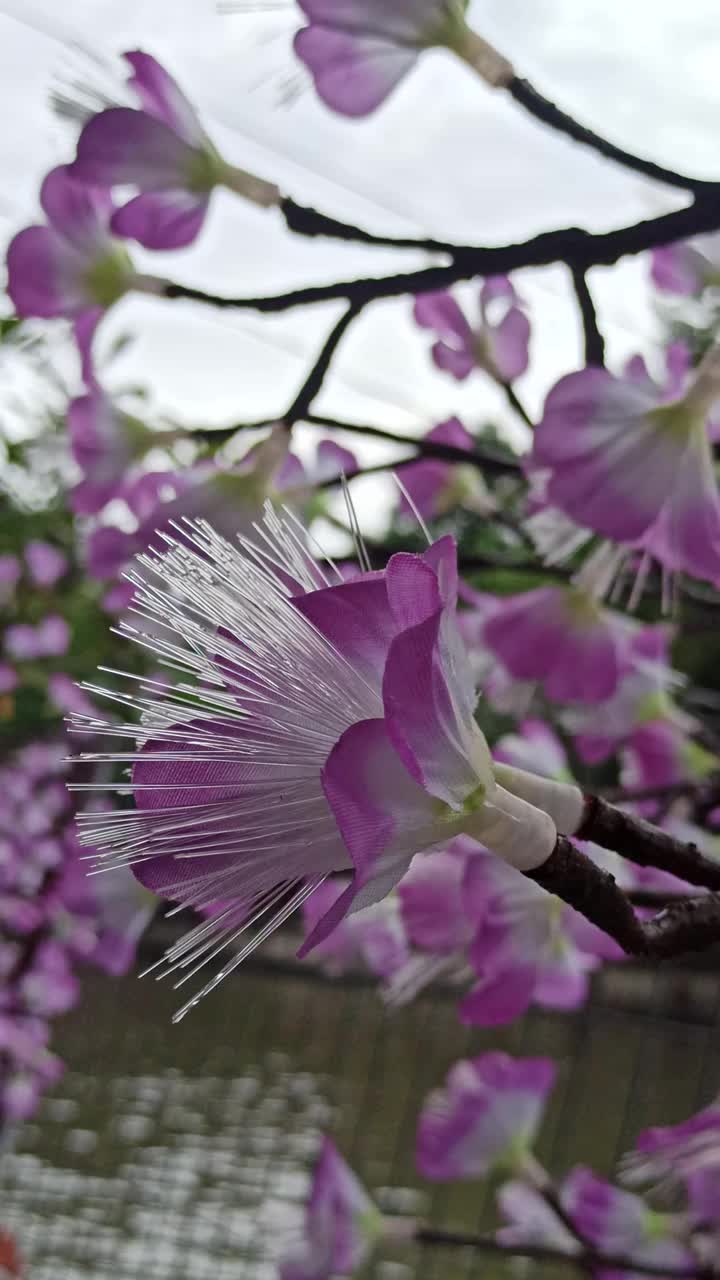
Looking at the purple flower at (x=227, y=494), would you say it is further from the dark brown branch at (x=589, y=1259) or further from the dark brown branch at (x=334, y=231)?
the dark brown branch at (x=589, y=1259)

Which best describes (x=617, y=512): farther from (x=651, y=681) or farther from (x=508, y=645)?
(x=651, y=681)

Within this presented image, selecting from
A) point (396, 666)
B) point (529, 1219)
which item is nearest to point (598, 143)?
point (396, 666)

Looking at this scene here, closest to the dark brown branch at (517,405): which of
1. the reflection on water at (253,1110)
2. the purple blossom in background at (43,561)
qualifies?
the reflection on water at (253,1110)

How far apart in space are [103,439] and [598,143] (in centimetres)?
18

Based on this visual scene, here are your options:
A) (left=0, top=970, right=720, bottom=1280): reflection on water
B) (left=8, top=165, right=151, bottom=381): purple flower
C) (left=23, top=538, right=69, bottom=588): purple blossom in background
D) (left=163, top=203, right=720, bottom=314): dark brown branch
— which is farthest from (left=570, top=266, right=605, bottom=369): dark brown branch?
(left=23, top=538, right=69, bottom=588): purple blossom in background

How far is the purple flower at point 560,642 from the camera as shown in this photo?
288 mm

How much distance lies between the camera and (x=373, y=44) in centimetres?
21

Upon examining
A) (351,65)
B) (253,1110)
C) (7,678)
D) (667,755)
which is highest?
(351,65)

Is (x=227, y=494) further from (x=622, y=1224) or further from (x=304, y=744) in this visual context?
(x=622, y=1224)

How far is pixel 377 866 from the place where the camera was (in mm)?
107

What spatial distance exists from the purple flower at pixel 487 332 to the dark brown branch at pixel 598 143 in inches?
6.9

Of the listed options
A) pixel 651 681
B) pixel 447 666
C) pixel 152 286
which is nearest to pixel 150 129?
pixel 152 286

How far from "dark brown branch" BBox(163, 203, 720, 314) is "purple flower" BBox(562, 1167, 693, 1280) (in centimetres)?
28

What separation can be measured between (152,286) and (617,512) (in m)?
0.13
